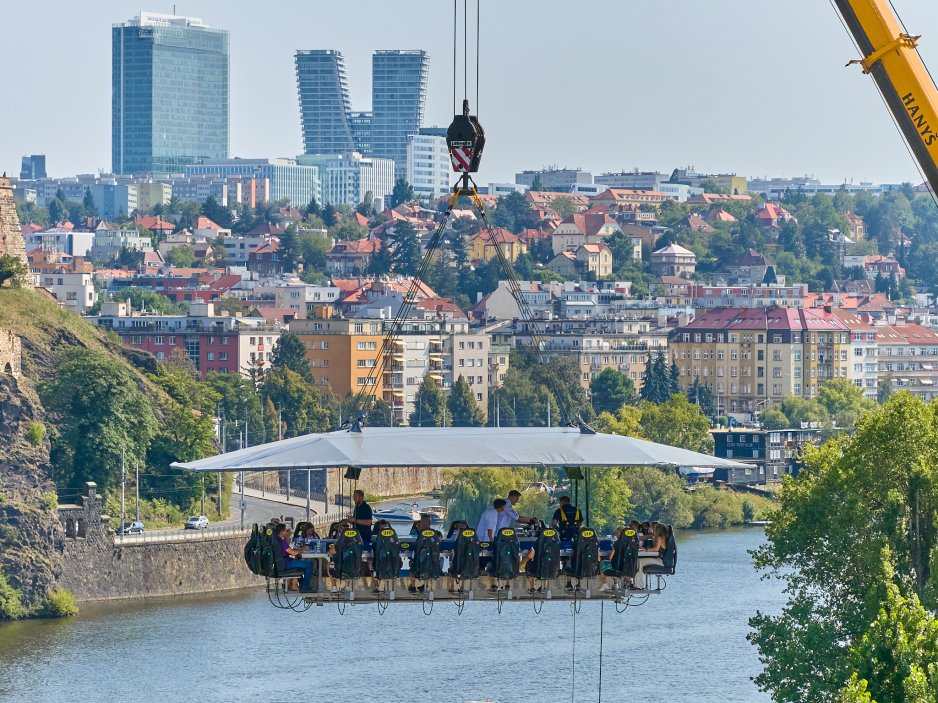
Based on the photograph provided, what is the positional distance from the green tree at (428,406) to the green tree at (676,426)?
9925 mm

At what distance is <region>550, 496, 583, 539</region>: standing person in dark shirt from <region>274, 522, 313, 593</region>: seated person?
2.34 metres

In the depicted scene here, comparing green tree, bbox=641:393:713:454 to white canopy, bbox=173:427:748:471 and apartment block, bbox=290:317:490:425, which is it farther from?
white canopy, bbox=173:427:748:471

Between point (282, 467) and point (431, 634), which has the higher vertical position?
point (282, 467)

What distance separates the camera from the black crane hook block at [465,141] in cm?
2684

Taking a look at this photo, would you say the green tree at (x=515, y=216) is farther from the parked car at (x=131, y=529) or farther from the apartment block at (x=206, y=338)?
the parked car at (x=131, y=529)

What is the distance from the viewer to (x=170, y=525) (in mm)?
68062

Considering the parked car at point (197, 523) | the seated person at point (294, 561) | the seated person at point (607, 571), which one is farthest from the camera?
the parked car at point (197, 523)

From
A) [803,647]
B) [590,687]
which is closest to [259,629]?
[590,687]

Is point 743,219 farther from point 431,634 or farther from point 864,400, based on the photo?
point 431,634

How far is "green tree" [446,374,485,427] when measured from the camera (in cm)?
9612

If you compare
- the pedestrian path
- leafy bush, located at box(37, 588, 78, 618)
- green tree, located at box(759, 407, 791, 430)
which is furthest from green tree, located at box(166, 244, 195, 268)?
leafy bush, located at box(37, 588, 78, 618)

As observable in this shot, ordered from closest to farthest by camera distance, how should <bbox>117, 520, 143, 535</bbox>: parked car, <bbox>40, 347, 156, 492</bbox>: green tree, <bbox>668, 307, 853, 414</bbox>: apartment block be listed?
<bbox>117, 520, 143, 535</bbox>: parked car, <bbox>40, 347, 156, 492</bbox>: green tree, <bbox>668, 307, 853, 414</bbox>: apartment block

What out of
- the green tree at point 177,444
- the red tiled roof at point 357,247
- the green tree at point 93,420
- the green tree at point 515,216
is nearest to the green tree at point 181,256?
the red tiled roof at point 357,247

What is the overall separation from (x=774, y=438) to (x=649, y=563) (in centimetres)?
6762
